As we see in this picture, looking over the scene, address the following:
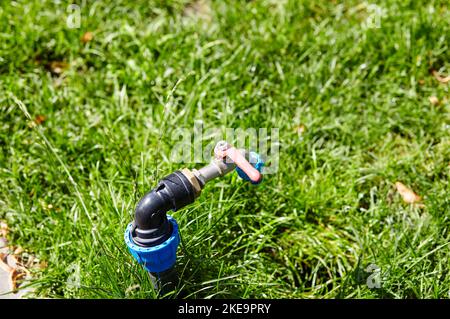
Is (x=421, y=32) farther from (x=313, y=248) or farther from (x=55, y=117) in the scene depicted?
(x=55, y=117)

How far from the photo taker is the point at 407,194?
2.99 m

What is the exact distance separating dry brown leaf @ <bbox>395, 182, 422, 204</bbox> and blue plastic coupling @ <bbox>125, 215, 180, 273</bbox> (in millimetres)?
1297

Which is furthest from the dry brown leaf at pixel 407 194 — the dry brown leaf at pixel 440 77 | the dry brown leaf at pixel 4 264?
the dry brown leaf at pixel 4 264

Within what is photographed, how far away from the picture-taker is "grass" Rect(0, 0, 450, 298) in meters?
2.62

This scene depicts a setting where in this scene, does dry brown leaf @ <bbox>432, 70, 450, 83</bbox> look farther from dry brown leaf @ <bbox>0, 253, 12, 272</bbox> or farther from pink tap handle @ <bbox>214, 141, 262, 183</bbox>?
dry brown leaf @ <bbox>0, 253, 12, 272</bbox>

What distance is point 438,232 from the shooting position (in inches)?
107

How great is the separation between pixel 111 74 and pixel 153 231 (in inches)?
64.5

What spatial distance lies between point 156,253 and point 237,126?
121 cm

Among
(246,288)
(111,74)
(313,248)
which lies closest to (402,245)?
(313,248)

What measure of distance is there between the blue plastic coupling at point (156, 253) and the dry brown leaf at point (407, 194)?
1297mm

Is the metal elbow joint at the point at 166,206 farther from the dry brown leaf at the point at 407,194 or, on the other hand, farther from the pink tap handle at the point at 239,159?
the dry brown leaf at the point at 407,194

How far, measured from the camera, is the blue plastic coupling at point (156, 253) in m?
2.10

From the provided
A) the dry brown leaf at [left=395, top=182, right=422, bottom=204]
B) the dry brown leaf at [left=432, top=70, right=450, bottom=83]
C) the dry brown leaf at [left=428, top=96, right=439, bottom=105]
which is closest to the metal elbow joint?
the dry brown leaf at [left=395, top=182, right=422, bottom=204]
